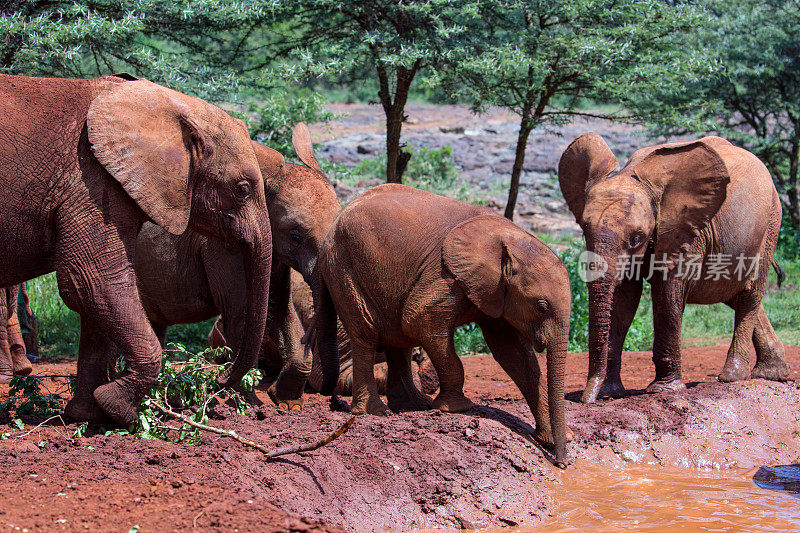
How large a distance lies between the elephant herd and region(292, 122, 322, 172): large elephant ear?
3 centimetres

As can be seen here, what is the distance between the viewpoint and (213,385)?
6.33m

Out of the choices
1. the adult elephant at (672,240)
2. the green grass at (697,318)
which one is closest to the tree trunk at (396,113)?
the green grass at (697,318)

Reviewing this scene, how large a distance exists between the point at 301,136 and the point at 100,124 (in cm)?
356

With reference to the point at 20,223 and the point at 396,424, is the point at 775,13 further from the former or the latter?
the point at 20,223

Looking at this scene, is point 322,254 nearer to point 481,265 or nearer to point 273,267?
point 273,267

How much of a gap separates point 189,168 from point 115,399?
1.47m

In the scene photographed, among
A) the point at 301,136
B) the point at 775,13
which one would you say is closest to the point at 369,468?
the point at 301,136

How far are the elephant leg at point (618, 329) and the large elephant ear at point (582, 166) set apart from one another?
0.80 m

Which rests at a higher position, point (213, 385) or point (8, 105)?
point (8, 105)

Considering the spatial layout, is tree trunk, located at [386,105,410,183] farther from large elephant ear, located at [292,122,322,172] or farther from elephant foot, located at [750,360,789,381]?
elephant foot, located at [750,360,789,381]

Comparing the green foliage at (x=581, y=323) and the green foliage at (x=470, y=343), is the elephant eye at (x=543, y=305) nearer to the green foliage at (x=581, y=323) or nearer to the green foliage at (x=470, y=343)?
the green foliage at (x=581, y=323)

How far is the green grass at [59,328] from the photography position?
1120 cm

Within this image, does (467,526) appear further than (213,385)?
No

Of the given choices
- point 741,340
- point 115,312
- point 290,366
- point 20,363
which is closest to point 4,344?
point 20,363
